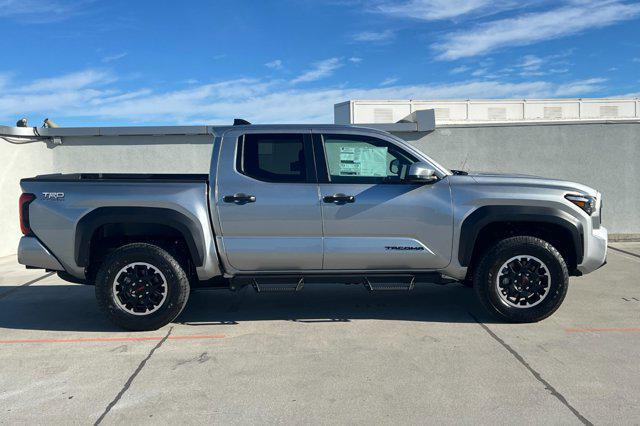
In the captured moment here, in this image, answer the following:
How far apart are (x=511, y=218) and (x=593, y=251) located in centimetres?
90

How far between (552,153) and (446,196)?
654cm

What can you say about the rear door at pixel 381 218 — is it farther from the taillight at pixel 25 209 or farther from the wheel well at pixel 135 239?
the taillight at pixel 25 209

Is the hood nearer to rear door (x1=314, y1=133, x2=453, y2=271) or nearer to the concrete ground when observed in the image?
rear door (x1=314, y1=133, x2=453, y2=271)

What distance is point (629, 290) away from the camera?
660 cm

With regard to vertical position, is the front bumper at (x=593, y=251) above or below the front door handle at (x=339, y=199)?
below

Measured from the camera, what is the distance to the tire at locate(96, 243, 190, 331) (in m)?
5.09

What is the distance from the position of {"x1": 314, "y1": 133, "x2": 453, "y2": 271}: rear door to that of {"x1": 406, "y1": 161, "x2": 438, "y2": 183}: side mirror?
121 millimetres

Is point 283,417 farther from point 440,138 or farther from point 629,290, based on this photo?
point 440,138

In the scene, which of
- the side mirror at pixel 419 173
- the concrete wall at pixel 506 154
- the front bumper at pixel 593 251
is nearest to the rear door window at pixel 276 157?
the side mirror at pixel 419 173

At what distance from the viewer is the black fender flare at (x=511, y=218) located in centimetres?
511

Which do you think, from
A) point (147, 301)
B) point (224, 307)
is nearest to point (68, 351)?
point (147, 301)

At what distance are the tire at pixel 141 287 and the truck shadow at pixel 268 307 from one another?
0.35 metres

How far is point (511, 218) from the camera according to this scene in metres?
5.14

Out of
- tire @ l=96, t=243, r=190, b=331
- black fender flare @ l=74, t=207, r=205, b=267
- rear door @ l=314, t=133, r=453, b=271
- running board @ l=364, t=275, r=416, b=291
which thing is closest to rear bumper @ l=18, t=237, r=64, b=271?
black fender flare @ l=74, t=207, r=205, b=267
